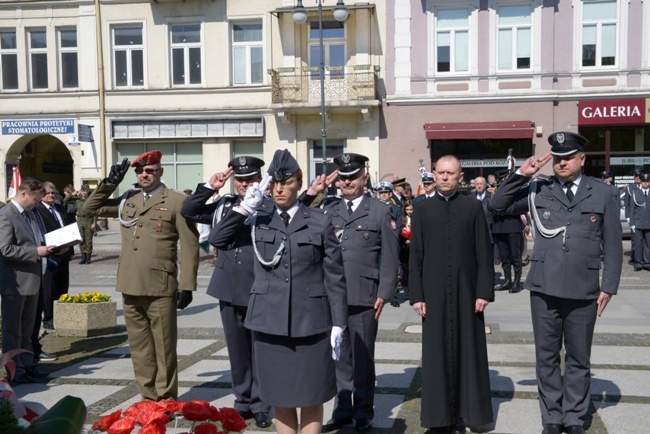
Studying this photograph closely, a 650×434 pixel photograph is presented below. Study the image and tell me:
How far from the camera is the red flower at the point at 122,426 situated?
2.40 meters

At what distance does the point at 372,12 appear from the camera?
25062mm

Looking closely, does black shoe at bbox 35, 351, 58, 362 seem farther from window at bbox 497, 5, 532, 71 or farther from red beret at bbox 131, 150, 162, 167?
window at bbox 497, 5, 532, 71

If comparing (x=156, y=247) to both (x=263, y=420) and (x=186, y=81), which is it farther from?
(x=186, y=81)

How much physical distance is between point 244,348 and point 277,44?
21286 mm

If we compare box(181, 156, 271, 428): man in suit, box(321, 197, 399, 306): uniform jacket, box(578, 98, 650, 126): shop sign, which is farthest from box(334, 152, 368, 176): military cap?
box(578, 98, 650, 126): shop sign

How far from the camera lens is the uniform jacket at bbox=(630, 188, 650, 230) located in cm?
1558

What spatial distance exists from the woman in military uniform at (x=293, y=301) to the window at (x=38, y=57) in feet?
84.2

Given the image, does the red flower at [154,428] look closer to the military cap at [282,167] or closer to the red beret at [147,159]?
the military cap at [282,167]

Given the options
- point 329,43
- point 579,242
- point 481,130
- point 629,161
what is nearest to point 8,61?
point 329,43

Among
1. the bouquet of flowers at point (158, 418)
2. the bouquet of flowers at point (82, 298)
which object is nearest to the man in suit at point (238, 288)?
the bouquet of flowers at point (158, 418)

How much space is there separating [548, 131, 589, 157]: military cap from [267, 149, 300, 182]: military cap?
6.81ft

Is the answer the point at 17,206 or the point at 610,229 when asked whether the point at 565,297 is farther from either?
the point at 17,206

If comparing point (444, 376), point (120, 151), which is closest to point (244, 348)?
point (444, 376)

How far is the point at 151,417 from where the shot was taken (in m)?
2.42
